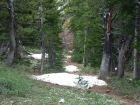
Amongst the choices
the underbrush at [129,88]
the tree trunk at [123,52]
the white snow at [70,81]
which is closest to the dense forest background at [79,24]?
the tree trunk at [123,52]

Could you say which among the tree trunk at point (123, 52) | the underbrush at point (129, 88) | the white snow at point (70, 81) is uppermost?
the tree trunk at point (123, 52)

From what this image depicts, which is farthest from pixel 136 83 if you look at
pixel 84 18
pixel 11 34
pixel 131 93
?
pixel 11 34

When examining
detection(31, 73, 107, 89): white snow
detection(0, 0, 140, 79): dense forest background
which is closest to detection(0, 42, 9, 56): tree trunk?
detection(0, 0, 140, 79): dense forest background

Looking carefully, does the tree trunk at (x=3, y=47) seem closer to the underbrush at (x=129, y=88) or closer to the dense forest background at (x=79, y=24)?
the dense forest background at (x=79, y=24)

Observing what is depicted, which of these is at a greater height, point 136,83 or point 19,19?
point 19,19

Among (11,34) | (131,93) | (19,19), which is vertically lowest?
(131,93)

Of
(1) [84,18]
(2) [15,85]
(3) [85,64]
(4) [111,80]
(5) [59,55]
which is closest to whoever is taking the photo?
(2) [15,85]

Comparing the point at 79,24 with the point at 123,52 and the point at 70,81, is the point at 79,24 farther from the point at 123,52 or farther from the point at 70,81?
the point at 70,81

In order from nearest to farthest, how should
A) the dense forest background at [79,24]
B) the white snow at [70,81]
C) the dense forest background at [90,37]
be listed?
the dense forest background at [90,37] < the white snow at [70,81] < the dense forest background at [79,24]

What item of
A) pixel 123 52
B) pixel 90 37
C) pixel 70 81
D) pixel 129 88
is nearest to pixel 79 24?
pixel 90 37

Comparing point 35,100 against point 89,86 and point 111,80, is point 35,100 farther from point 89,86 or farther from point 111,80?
point 111,80

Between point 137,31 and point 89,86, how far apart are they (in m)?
3.77

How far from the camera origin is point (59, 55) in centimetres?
2245

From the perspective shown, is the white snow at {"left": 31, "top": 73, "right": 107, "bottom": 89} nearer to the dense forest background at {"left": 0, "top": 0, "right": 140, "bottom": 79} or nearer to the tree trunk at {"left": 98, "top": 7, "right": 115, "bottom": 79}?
the tree trunk at {"left": 98, "top": 7, "right": 115, "bottom": 79}
